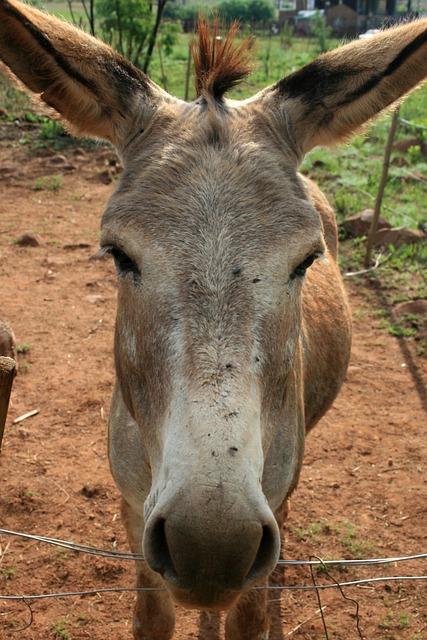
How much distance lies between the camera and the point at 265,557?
Answer: 1.94 m

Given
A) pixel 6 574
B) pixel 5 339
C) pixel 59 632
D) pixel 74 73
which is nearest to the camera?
pixel 74 73

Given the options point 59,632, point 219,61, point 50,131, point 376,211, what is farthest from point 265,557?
point 50,131

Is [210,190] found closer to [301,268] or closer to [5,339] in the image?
[301,268]

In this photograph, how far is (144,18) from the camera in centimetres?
1535

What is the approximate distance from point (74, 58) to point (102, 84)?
167 mm

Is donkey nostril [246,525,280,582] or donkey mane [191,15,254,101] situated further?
donkey mane [191,15,254,101]

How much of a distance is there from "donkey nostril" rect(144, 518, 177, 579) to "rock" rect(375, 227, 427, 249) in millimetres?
8029

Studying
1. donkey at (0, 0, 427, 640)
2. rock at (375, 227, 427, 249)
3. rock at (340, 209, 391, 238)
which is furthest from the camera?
rock at (340, 209, 391, 238)

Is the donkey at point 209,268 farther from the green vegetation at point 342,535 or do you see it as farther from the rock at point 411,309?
the rock at point 411,309

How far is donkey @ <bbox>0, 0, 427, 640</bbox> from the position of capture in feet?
6.05

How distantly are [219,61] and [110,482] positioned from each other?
363cm

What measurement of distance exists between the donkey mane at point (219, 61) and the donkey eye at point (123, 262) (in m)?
0.91

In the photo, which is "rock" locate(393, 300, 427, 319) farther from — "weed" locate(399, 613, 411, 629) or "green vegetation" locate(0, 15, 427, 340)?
"weed" locate(399, 613, 411, 629)

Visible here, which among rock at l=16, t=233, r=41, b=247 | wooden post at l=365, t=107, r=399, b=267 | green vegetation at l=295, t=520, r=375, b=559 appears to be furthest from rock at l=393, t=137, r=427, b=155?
green vegetation at l=295, t=520, r=375, b=559
